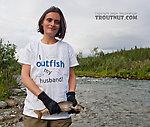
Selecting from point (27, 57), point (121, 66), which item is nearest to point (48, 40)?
point (27, 57)

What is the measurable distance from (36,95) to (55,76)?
0.93 ft

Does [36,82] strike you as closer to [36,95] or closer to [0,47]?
[36,95]

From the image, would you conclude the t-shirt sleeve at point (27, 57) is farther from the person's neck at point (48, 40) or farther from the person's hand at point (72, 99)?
the person's hand at point (72, 99)

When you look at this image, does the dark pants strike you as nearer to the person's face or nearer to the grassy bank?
the person's face

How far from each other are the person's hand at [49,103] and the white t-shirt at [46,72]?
0.27ft

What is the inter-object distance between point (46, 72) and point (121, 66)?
1814 centimetres

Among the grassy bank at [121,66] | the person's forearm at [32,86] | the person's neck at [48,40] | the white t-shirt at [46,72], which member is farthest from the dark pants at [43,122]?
the grassy bank at [121,66]

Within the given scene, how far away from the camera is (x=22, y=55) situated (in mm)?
1769

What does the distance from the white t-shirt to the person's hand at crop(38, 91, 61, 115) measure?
0.27 ft

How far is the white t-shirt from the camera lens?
1.73 metres

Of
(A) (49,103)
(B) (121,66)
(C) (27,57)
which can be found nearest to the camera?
(A) (49,103)

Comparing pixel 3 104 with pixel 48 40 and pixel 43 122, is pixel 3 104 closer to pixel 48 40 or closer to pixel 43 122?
pixel 43 122

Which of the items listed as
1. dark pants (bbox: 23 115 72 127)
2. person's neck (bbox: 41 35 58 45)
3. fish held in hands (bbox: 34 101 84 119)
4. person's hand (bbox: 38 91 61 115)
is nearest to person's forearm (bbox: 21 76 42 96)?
person's hand (bbox: 38 91 61 115)

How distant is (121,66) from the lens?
18922 millimetres
